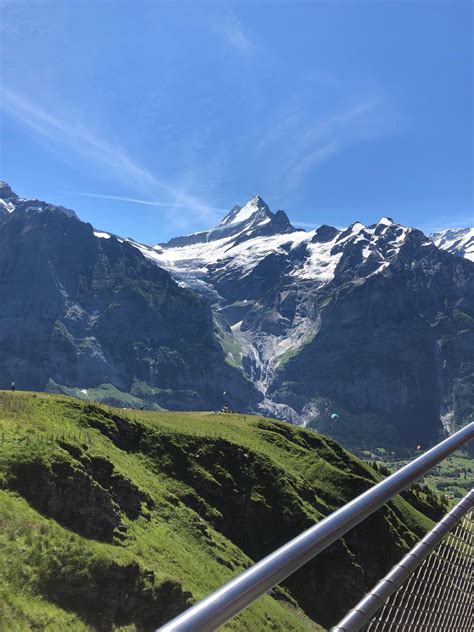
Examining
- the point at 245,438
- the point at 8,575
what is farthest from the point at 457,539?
the point at 245,438

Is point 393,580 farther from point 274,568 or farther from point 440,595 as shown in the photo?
point 440,595

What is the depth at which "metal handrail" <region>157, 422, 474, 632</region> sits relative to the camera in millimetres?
4043

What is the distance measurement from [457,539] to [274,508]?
7876 centimetres

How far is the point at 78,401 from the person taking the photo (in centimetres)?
7544

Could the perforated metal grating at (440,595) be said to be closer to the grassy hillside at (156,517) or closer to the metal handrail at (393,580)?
the metal handrail at (393,580)

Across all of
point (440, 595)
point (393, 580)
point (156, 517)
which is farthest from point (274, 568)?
point (156, 517)

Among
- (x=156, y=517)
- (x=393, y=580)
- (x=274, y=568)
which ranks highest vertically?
(x=274, y=568)

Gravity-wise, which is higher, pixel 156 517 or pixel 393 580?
pixel 393 580

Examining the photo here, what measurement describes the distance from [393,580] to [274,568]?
7.84 feet

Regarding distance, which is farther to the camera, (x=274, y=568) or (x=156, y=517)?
(x=156, y=517)

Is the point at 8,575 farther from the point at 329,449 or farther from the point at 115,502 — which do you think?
the point at 329,449

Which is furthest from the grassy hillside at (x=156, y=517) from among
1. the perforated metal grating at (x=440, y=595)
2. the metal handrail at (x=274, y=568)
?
the metal handrail at (x=274, y=568)

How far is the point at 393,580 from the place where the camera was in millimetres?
6328

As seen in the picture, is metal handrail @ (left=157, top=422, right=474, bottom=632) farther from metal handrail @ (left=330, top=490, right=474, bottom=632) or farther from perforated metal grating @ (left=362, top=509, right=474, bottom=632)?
perforated metal grating @ (left=362, top=509, right=474, bottom=632)
